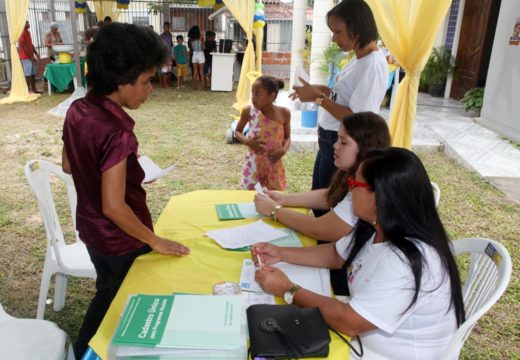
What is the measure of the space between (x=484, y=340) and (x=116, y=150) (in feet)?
7.09

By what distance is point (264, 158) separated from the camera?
9.93 ft

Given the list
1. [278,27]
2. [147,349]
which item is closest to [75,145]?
[147,349]

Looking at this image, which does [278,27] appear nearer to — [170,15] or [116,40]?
[170,15]

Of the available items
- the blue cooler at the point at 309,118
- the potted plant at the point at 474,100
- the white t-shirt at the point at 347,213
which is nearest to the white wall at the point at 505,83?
the potted plant at the point at 474,100

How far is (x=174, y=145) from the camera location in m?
5.93

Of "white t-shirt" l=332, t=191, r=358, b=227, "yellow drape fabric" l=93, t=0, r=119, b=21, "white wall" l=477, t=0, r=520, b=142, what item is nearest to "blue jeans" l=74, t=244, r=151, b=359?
"white t-shirt" l=332, t=191, r=358, b=227

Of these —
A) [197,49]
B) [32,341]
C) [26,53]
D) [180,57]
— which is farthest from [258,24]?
[32,341]

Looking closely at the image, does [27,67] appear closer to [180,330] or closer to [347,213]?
[347,213]

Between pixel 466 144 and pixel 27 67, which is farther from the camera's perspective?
pixel 27 67

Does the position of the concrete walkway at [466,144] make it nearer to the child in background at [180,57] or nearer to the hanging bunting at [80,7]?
the child in background at [180,57]

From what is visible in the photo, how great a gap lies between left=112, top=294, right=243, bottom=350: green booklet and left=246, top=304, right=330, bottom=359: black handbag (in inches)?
2.1

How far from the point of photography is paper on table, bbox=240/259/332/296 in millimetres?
1354

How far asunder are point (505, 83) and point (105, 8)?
12514 millimetres

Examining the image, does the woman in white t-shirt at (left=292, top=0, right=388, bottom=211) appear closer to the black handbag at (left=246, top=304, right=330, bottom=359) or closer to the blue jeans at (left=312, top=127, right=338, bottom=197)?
the blue jeans at (left=312, top=127, right=338, bottom=197)
